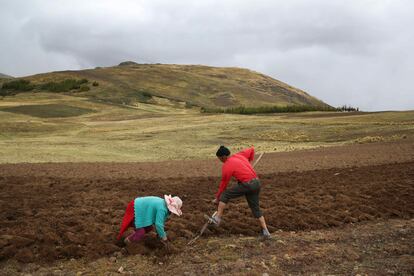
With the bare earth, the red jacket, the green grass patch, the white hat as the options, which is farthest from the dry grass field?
the green grass patch

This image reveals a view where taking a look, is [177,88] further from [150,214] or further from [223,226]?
[150,214]

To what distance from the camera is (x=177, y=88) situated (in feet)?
342

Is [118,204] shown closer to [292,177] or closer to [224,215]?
[224,215]

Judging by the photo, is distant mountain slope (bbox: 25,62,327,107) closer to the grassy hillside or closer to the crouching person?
the grassy hillside

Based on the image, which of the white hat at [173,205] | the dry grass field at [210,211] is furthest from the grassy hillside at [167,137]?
the white hat at [173,205]

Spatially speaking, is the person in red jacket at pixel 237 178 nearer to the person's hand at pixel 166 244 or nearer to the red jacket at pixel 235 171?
the red jacket at pixel 235 171

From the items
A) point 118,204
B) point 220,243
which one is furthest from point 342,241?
point 118,204

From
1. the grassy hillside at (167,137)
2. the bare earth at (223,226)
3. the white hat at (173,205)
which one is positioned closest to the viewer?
the bare earth at (223,226)

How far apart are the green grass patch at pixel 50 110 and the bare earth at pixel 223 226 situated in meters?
42.3

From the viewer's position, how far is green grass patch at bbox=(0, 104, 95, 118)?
187 feet

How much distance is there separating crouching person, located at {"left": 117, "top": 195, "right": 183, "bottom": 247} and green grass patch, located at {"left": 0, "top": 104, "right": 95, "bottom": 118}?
2005 inches

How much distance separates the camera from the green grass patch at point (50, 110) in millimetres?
57081

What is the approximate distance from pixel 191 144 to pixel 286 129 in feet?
33.0

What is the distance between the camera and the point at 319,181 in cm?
1518
